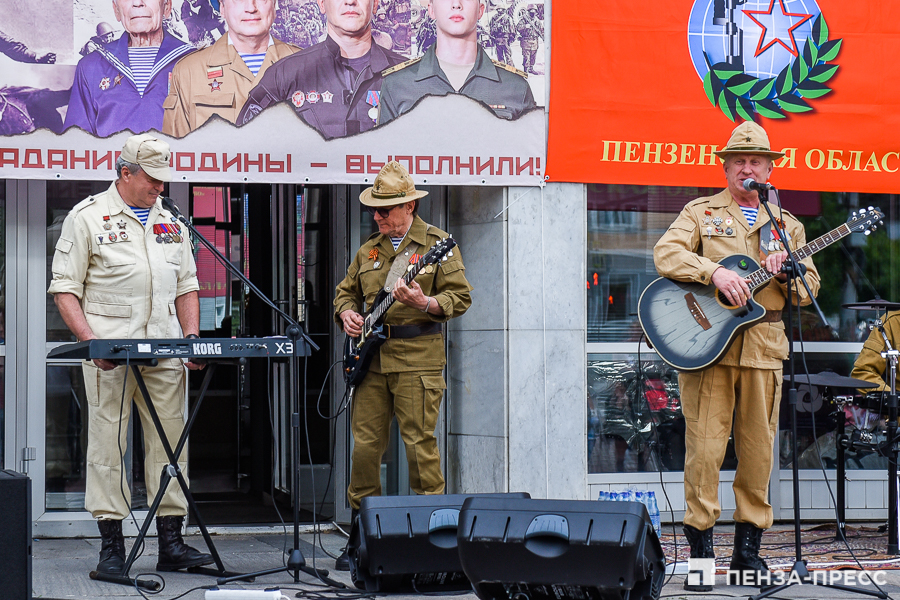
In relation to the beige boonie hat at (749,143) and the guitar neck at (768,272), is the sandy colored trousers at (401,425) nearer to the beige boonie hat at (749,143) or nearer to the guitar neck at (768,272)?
the guitar neck at (768,272)

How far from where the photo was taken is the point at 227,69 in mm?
5859

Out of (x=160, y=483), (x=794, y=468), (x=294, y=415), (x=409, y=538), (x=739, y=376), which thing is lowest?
(x=409, y=538)

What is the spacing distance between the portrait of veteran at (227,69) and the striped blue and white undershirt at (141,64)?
13 cm

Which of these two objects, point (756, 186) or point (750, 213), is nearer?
point (756, 186)

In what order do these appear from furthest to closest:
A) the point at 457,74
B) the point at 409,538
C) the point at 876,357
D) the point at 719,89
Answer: the point at 719,89 < the point at 876,357 < the point at 457,74 < the point at 409,538

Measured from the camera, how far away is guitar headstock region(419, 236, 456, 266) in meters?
5.08

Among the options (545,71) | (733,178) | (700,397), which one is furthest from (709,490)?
(545,71)

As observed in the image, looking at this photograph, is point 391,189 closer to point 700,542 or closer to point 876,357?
point 700,542

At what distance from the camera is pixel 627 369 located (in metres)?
6.72

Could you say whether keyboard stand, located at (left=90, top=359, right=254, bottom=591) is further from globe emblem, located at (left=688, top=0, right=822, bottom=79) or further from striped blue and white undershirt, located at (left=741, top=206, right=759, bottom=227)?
globe emblem, located at (left=688, top=0, right=822, bottom=79)

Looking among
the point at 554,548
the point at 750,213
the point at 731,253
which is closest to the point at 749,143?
the point at 750,213

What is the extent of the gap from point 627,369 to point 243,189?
3.06 metres

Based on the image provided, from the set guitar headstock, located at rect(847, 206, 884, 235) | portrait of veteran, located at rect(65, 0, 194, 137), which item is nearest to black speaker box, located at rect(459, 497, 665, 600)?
guitar headstock, located at rect(847, 206, 884, 235)

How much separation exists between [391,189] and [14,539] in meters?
2.53
